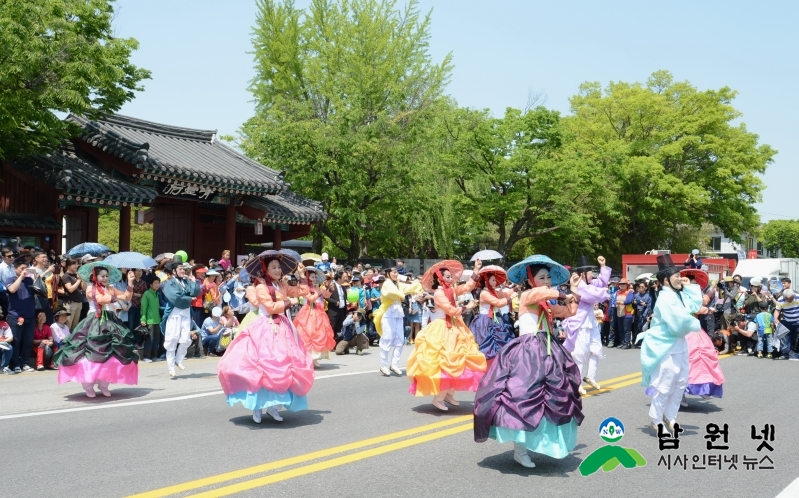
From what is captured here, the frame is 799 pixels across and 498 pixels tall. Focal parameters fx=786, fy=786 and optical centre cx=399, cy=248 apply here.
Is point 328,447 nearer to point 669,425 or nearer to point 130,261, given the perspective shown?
point 669,425

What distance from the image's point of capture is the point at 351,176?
27.8m

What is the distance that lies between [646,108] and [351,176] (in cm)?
2465

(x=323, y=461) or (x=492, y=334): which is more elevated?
(x=492, y=334)

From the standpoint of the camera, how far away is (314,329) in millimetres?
13969

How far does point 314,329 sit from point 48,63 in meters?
8.21

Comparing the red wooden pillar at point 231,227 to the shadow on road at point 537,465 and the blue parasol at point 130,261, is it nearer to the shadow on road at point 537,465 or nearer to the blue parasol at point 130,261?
the blue parasol at point 130,261

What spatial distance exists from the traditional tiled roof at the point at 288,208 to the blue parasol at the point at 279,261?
15.9m

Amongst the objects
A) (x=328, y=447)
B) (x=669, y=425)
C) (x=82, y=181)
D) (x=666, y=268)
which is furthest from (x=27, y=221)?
(x=669, y=425)

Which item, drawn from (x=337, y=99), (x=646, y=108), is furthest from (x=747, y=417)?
(x=646, y=108)

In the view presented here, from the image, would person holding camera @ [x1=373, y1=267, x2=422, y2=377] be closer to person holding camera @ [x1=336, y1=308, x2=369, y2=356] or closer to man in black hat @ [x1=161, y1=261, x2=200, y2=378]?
man in black hat @ [x1=161, y1=261, x2=200, y2=378]

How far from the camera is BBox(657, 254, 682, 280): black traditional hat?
824cm

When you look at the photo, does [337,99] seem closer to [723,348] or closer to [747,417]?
[723,348]

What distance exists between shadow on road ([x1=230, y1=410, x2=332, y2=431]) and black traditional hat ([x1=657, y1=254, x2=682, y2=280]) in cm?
409

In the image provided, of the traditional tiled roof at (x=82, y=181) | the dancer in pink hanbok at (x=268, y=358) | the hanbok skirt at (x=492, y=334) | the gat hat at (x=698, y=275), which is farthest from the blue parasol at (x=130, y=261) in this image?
the gat hat at (x=698, y=275)
